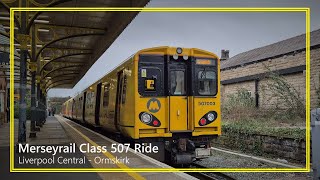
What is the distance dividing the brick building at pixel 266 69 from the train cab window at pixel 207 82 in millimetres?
458

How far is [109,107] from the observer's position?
9711 mm

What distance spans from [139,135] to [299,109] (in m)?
3.11

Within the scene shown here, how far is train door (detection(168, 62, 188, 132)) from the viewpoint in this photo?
7.03 m

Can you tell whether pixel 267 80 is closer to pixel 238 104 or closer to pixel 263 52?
pixel 263 52


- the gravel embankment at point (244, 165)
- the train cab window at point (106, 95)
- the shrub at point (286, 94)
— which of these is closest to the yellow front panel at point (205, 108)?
the gravel embankment at point (244, 165)

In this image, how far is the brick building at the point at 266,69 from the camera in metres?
7.92

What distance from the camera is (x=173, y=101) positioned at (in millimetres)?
7059

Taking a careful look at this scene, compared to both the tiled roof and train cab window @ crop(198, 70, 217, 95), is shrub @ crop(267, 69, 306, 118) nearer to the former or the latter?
the tiled roof

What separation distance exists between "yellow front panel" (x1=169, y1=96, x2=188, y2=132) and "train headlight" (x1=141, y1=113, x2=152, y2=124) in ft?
1.42

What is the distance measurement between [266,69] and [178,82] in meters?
4.63

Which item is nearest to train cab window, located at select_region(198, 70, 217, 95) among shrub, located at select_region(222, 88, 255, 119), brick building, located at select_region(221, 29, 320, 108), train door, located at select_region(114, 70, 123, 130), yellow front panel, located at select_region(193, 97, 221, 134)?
yellow front panel, located at select_region(193, 97, 221, 134)

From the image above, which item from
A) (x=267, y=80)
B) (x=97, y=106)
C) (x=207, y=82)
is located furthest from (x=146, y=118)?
(x=97, y=106)

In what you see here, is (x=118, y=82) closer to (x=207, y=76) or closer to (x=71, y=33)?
(x=207, y=76)

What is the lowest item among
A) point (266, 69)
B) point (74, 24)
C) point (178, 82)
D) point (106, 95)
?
point (106, 95)
